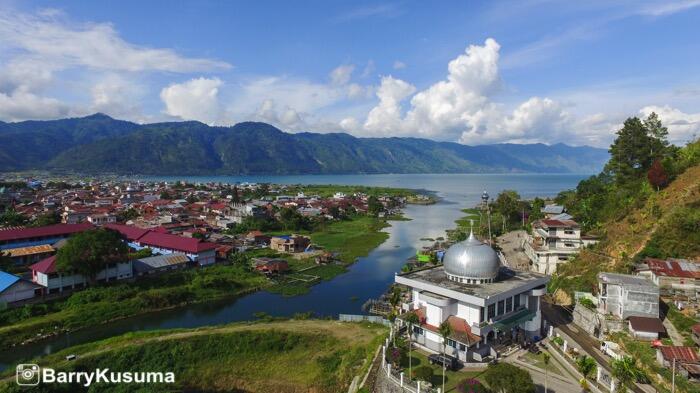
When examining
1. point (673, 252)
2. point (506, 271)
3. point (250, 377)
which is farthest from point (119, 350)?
point (673, 252)

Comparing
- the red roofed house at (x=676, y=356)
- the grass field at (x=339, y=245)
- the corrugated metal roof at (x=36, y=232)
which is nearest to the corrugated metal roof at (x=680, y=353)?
the red roofed house at (x=676, y=356)

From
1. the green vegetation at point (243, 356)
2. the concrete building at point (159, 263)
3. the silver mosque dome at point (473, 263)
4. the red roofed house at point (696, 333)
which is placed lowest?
the green vegetation at point (243, 356)

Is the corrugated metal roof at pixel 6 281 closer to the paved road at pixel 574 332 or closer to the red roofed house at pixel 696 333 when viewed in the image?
the paved road at pixel 574 332

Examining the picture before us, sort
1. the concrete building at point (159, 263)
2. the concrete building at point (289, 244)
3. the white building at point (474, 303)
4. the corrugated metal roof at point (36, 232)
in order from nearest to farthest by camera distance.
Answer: the white building at point (474, 303), the concrete building at point (159, 263), the corrugated metal roof at point (36, 232), the concrete building at point (289, 244)

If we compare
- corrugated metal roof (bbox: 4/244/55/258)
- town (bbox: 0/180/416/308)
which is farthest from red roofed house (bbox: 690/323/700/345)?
corrugated metal roof (bbox: 4/244/55/258)

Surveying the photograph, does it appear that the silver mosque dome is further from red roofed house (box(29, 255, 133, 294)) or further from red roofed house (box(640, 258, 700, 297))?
red roofed house (box(29, 255, 133, 294))
